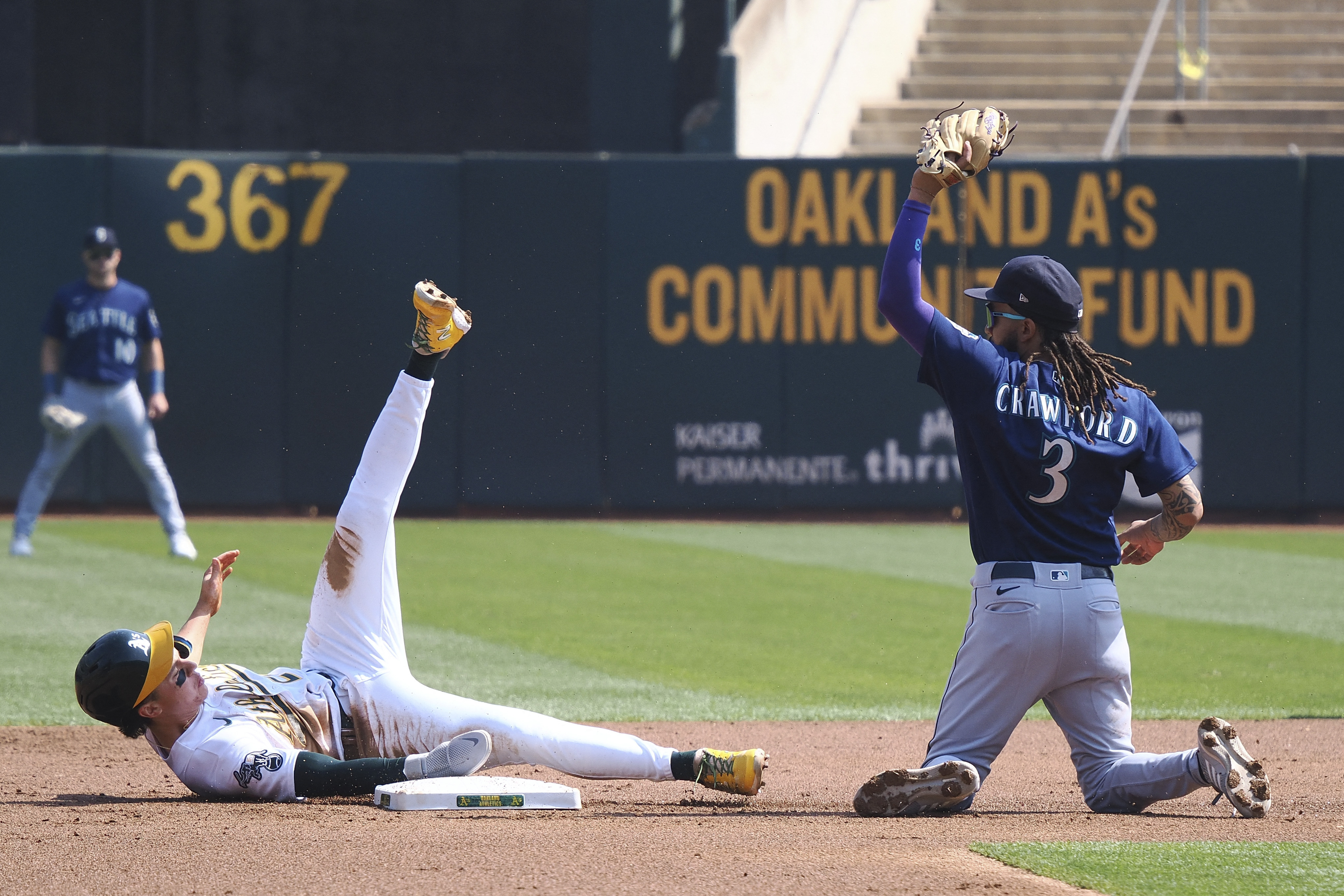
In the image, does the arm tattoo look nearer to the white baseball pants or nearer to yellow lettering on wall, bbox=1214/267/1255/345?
the white baseball pants

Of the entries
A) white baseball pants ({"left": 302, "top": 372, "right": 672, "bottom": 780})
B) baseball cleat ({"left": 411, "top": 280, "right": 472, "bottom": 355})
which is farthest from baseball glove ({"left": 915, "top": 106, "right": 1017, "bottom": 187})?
white baseball pants ({"left": 302, "top": 372, "right": 672, "bottom": 780})

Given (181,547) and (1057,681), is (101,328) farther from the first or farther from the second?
(1057,681)

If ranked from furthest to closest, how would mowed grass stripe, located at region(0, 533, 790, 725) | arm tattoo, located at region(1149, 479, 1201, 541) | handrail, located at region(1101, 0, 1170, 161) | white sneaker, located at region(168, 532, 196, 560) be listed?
handrail, located at region(1101, 0, 1170, 161), white sneaker, located at region(168, 532, 196, 560), mowed grass stripe, located at region(0, 533, 790, 725), arm tattoo, located at region(1149, 479, 1201, 541)

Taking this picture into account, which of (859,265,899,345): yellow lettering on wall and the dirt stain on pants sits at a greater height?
(859,265,899,345): yellow lettering on wall

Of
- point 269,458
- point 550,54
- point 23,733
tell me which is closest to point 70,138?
point 550,54

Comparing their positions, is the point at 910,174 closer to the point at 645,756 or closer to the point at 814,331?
the point at 814,331

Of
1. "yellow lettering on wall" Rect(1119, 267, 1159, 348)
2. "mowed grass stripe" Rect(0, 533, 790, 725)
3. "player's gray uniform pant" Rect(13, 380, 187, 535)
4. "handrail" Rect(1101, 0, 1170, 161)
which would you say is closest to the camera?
"mowed grass stripe" Rect(0, 533, 790, 725)

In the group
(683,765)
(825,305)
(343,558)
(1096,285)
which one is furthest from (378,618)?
(1096,285)
